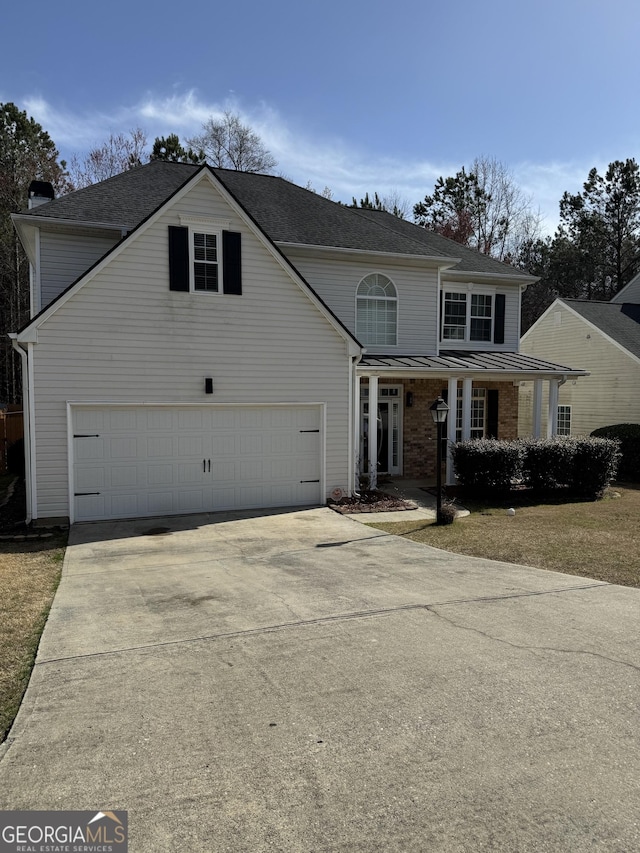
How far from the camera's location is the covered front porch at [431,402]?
1474cm

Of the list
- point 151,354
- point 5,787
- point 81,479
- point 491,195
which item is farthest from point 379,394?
point 491,195

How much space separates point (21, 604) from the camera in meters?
6.37

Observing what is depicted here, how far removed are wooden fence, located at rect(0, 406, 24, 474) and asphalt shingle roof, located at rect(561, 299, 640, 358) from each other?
2159 cm

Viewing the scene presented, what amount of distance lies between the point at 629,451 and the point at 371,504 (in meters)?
10.2

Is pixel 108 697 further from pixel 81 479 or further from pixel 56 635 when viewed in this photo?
pixel 81 479

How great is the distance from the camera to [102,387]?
11117 mm

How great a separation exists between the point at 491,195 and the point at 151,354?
32935 millimetres

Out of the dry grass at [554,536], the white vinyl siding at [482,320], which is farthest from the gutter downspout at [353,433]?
the white vinyl siding at [482,320]

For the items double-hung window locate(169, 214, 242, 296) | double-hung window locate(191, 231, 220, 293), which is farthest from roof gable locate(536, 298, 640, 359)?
double-hung window locate(191, 231, 220, 293)

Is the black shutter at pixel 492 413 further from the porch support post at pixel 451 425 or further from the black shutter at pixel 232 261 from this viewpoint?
the black shutter at pixel 232 261

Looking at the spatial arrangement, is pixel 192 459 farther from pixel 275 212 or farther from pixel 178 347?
pixel 275 212

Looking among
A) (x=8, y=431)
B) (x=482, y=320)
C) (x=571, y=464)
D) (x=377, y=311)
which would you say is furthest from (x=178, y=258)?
(x=8, y=431)

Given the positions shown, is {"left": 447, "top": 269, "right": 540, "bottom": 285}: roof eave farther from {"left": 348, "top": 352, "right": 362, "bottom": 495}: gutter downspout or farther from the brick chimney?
the brick chimney

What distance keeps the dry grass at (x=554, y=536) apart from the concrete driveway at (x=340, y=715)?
1.22m
